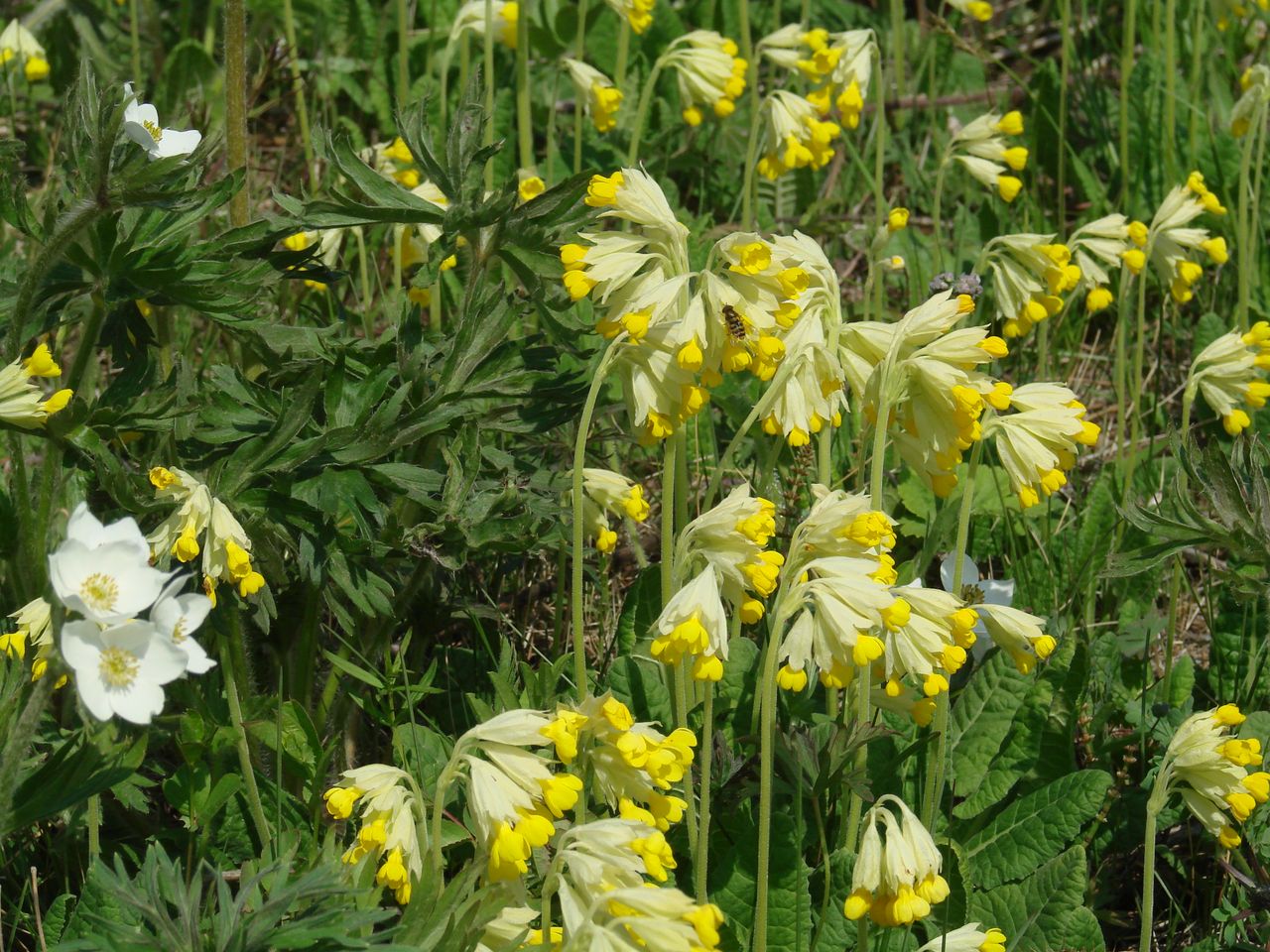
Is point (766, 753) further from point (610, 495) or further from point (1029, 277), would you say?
point (1029, 277)

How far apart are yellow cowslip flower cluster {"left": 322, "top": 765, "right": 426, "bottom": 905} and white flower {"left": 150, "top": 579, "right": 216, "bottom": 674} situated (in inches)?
13.1

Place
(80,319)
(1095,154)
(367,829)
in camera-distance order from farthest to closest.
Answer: (1095,154) < (80,319) < (367,829)

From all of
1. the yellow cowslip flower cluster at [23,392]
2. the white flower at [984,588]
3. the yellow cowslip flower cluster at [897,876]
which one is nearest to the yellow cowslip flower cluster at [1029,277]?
the white flower at [984,588]

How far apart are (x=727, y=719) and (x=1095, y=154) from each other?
3143 millimetres

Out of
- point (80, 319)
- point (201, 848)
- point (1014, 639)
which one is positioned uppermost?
point (80, 319)

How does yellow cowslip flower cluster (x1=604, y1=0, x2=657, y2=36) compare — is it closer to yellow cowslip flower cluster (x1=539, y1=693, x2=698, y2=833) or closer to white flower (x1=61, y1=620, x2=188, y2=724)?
yellow cowslip flower cluster (x1=539, y1=693, x2=698, y2=833)

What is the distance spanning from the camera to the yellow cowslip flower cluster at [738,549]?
2260 millimetres

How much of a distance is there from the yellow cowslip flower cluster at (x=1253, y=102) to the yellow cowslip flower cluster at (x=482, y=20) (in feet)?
6.48

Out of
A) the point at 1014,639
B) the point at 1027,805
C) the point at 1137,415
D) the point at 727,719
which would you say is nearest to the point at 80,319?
the point at 727,719

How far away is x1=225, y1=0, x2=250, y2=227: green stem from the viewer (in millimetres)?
3008

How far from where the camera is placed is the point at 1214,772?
8.03 feet

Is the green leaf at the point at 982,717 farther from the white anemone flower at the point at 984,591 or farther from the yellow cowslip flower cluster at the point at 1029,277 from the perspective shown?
the yellow cowslip flower cluster at the point at 1029,277

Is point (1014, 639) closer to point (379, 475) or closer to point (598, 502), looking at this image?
point (598, 502)

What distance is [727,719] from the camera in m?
2.99
